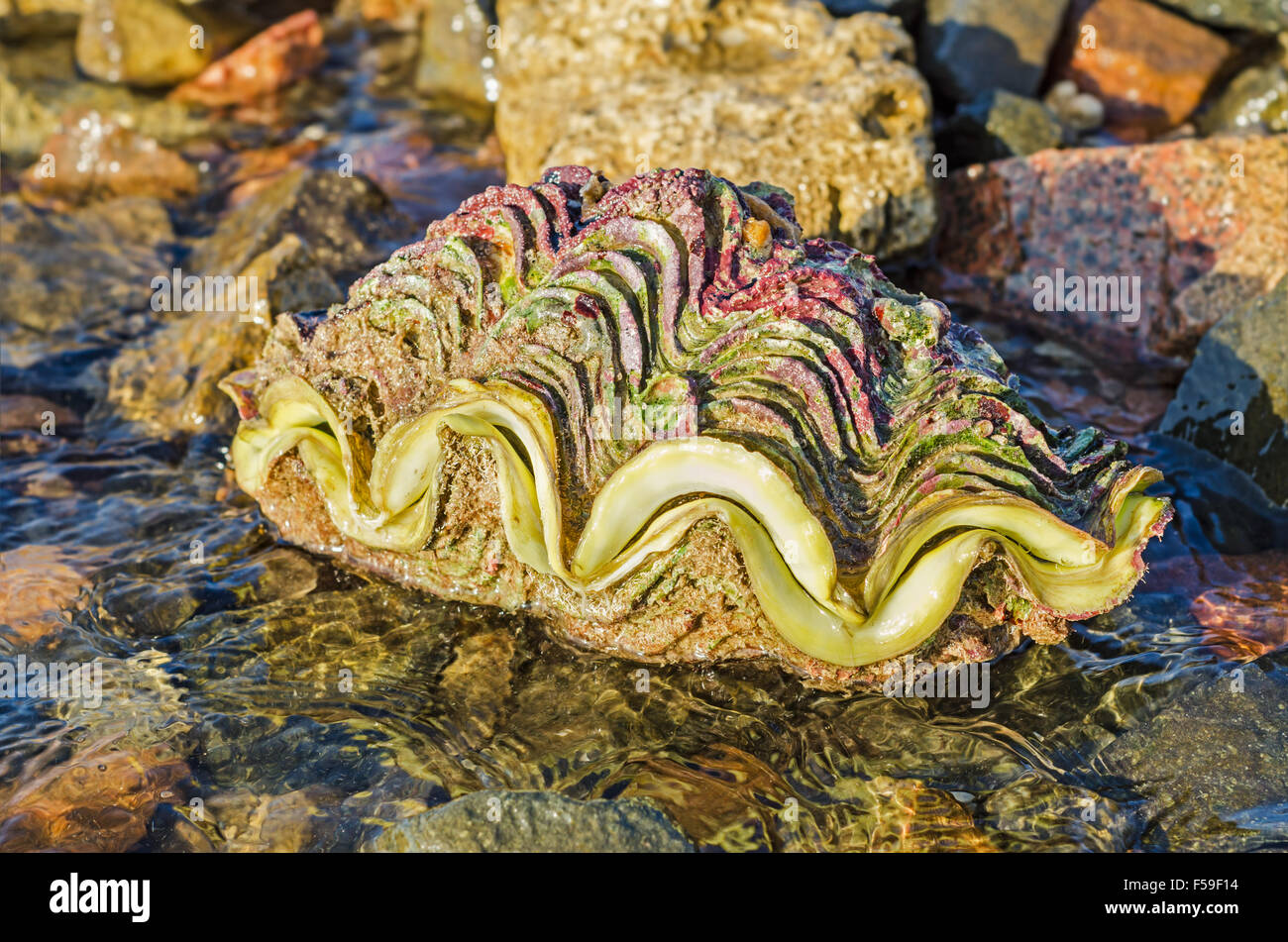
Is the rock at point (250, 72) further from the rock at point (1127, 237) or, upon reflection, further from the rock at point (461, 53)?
the rock at point (1127, 237)

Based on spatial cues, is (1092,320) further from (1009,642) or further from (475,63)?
(475,63)

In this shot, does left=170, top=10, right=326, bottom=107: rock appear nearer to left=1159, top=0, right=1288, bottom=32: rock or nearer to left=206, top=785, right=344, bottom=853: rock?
left=1159, top=0, right=1288, bottom=32: rock

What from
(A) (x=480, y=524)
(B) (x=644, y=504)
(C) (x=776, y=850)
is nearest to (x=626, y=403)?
(B) (x=644, y=504)

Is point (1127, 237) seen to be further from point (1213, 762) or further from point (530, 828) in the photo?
point (530, 828)

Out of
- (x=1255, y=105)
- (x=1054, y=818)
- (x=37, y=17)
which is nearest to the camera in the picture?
(x=1054, y=818)

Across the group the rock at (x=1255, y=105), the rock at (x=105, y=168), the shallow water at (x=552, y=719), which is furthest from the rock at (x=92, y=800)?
the rock at (x=1255, y=105)

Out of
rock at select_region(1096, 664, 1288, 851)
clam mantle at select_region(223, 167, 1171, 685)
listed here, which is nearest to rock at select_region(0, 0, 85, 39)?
clam mantle at select_region(223, 167, 1171, 685)

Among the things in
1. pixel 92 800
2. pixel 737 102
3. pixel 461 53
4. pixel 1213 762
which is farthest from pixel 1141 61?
pixel 92 800
